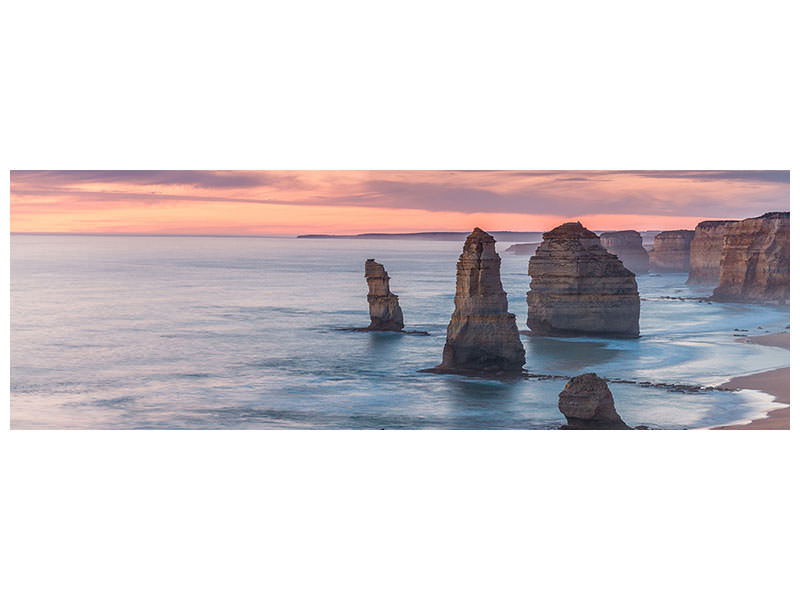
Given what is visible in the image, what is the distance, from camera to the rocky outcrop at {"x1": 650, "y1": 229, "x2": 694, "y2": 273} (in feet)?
81.2

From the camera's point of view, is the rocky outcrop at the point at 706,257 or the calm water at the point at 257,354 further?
the rocky outcrop at the point at 706,257

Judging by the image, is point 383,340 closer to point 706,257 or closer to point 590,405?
point 590,405

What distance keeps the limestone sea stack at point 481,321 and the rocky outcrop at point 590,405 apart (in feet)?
13.7

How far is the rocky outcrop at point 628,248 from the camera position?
2356cm

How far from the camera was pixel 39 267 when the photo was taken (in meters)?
17.5

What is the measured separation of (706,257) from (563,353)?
14.4m

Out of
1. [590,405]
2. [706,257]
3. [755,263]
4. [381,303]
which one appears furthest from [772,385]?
[706,257]

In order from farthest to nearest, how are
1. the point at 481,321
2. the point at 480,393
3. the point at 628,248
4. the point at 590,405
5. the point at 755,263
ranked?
the point at 755,263 < the point at 628,248 < the point at 481,321 < the point at 480,393 < the point at 590,405

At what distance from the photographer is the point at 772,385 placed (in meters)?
18.4

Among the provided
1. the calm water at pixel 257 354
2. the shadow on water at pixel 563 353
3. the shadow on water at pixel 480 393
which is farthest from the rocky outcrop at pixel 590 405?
the shadow on water at pixel 563 353

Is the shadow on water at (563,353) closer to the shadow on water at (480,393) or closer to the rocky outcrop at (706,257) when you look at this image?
the shadow on water at (480,393)

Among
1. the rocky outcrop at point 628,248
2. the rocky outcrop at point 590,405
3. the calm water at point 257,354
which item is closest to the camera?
the rocky outcrop at point 590,405

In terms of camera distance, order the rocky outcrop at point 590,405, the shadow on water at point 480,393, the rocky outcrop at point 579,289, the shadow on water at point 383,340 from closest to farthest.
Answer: the rocky outcrop at point 590,405, the shadow on water at point 480,393, the shadow on water at point 383,340, the rocky outcrop at point 579,289

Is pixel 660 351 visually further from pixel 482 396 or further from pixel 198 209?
pixel 198 209
